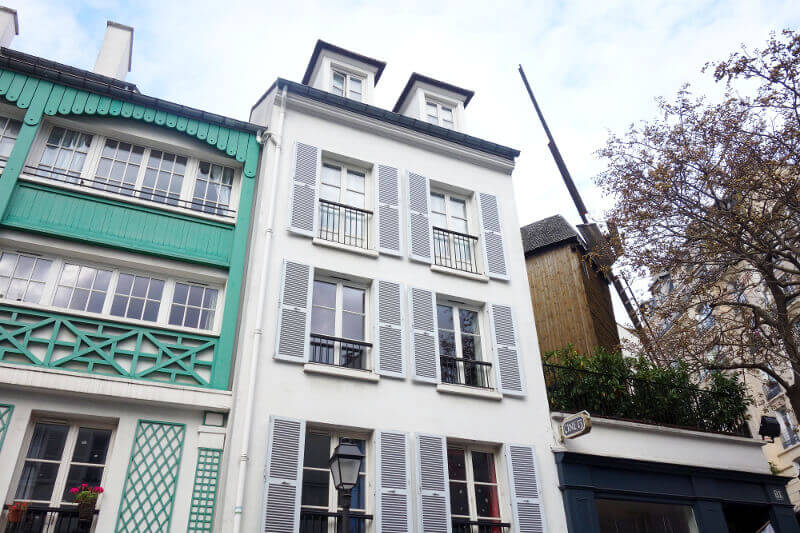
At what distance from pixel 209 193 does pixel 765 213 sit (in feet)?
36.2

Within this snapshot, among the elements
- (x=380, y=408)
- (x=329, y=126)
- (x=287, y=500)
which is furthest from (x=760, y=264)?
(x=287, y=500)

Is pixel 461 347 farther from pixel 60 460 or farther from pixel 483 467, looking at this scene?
pixel 60 460

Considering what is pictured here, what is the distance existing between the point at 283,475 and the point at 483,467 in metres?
3.52

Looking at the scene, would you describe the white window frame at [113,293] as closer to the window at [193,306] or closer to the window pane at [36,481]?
the window at [193,306]

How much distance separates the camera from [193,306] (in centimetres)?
977

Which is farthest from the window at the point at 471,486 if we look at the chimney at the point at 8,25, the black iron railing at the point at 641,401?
the chimney at the point at 8,25

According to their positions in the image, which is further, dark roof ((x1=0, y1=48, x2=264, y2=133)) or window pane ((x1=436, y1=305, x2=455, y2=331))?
window pane ((x1=436, y1=305, x2=455, y2=331))

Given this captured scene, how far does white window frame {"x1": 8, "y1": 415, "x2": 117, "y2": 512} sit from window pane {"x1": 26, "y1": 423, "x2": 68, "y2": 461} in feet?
0.13

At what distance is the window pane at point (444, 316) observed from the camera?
11.5m

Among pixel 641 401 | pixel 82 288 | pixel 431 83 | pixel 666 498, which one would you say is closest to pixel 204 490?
pixel 82 288

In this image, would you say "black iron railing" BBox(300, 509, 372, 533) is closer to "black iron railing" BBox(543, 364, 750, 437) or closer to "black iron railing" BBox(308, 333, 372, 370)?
"black iron railing" BBox(308, 333, 372, 370)

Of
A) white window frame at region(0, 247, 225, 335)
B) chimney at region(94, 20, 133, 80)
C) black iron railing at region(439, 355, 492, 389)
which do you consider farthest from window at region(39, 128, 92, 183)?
black iron railing at region(439, 355, 492, 389)

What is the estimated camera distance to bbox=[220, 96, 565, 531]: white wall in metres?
9.14

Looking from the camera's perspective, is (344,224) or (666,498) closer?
(666,498)
